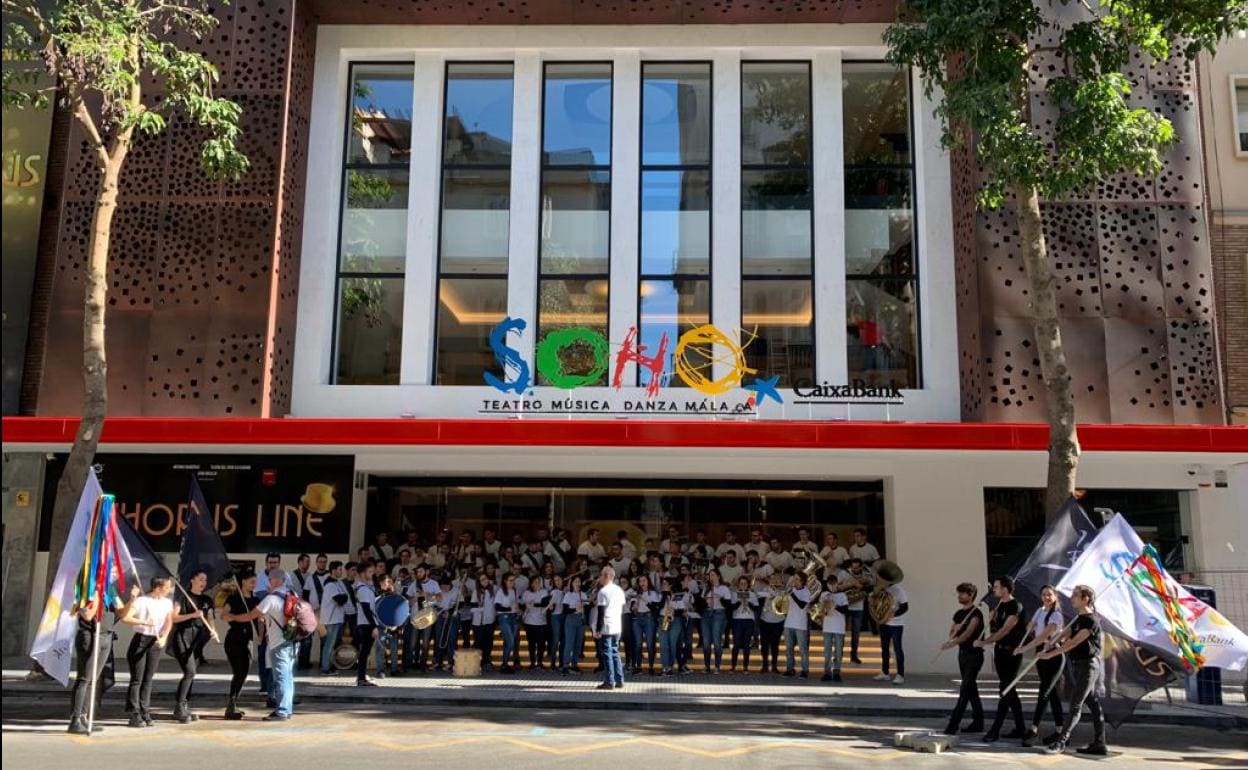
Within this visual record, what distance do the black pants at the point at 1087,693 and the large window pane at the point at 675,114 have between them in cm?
1254

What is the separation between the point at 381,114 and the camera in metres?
20.7

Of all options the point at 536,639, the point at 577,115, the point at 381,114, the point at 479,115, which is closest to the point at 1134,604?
the point at 536,639

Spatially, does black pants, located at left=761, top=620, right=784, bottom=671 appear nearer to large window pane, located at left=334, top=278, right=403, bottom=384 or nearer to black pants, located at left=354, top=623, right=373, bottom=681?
black pants, located at left=354, top=623, right=373, bottom=681

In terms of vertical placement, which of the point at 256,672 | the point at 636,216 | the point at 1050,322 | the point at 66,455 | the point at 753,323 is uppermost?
the point at 636,216

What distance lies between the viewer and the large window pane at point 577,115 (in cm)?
2038

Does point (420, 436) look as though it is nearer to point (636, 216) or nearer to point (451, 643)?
point (451, 643)

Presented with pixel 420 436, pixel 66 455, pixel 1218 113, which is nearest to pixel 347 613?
pixel 420 436

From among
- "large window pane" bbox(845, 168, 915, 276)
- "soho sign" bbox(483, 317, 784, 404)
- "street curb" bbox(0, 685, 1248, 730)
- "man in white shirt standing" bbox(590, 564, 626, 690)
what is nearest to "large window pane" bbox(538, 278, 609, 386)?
"soho sign" bbox(483, 317, 784, 404)

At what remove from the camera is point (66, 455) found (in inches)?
734

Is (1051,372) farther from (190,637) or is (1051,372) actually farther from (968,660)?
(190,637)

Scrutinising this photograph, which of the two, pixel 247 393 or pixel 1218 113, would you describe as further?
pixel 1218 113

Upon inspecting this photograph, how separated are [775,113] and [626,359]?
5.93 m

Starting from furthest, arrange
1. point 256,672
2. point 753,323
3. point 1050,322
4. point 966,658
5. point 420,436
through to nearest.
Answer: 1. point 753,323
2. point 420,436
3. point 256,672
4. point 1050,322
5. point 966,658

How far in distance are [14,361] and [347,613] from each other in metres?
8.24
